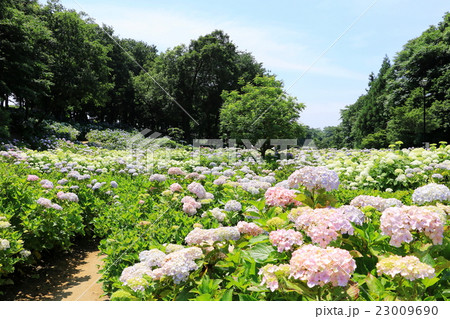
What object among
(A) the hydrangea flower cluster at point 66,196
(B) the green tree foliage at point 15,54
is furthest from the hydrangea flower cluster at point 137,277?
(B) the green tree foliage at point 15,54

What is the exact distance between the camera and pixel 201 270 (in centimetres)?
223

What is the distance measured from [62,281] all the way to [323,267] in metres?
3.97

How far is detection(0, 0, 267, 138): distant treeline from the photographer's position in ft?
55.2

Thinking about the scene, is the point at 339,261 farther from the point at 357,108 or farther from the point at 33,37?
the point at 357,108

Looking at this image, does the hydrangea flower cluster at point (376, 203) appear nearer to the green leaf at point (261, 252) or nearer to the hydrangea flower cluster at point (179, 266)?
the green leaf at point (261, 252)

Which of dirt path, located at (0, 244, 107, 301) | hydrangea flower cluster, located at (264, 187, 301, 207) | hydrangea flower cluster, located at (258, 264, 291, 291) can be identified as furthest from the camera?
dirt path, located at (0, 244, 107, 301)

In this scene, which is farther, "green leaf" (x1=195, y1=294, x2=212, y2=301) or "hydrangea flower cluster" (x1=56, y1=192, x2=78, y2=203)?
"hydrangea flower cluster" (x1=56, y1=192, x2=78, y2=203)

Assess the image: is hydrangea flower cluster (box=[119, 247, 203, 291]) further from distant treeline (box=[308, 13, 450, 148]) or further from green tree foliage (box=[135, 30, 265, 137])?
green tree foliage (box=[135, 30, 265, 137])

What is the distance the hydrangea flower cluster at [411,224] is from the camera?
185cm

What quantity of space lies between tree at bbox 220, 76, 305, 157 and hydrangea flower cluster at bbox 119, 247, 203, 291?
11.9 metres

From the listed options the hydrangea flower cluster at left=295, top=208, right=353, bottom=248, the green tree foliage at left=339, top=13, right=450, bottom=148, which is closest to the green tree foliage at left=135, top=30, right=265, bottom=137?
the green tree foliage at left=339, top=13, right=450, bottom=148

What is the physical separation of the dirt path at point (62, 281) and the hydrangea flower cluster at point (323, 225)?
2.63 metres

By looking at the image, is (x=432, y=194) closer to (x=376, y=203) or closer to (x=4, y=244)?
(x=376, y=203)
